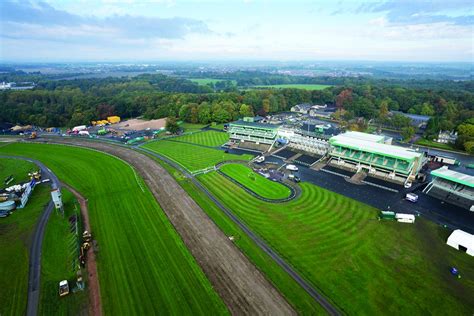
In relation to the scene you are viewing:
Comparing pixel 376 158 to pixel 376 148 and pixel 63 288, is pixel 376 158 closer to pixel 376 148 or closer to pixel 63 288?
pixel 376 148

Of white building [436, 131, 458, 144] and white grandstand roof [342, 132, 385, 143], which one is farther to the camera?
white building [436, 131, 458, 144]

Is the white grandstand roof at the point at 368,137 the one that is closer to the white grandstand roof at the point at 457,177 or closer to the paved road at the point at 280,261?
the white grandstand roof at the point at 457,177

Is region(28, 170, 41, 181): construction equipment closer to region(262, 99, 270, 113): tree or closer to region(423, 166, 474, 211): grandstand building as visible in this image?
region(423, 166, 474, 211): grandstand building

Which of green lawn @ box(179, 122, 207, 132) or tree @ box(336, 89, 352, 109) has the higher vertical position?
tree @ box(336, 89, 352, 109)

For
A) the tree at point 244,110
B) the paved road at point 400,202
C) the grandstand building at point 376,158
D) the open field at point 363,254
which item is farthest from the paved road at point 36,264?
the tree at point 244,110

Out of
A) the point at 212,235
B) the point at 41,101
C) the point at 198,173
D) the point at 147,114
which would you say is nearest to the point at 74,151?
the point at 198,173

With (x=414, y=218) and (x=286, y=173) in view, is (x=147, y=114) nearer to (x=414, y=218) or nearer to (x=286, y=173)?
(x=286, y=173)

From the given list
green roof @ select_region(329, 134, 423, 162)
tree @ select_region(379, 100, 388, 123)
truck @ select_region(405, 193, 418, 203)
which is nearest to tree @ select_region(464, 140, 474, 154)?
green roof @ select_region(329, 134, 423, 162)

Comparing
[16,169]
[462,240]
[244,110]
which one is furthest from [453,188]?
[16,169]
